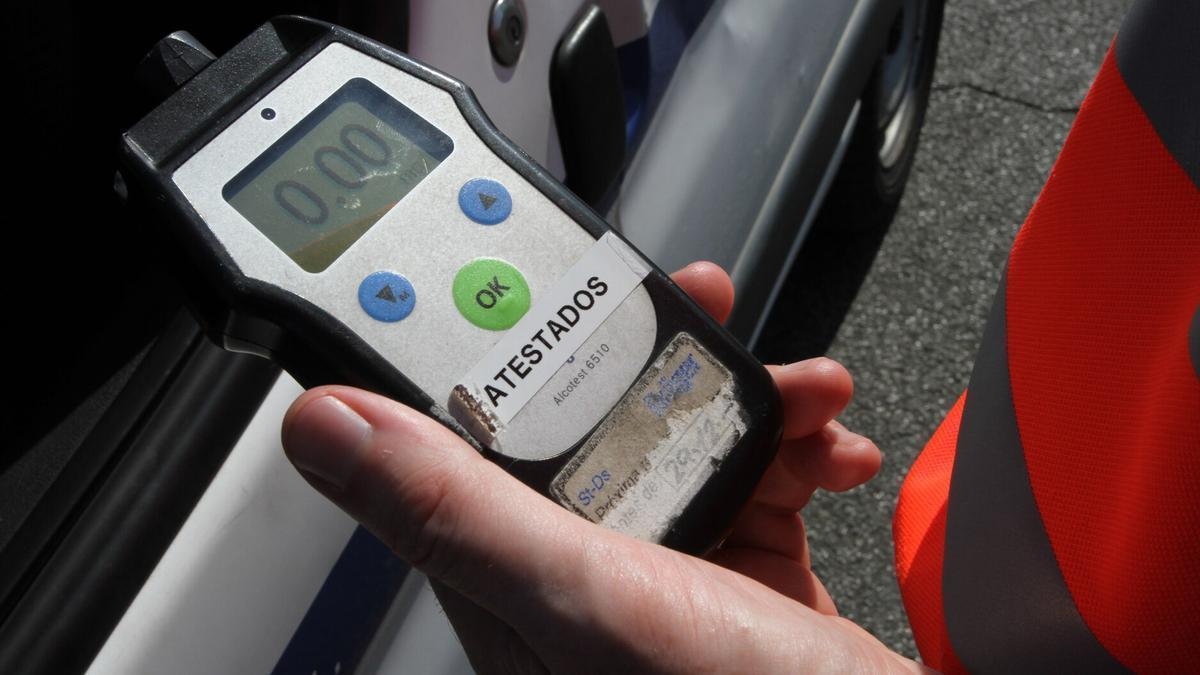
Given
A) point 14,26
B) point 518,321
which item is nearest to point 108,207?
point 14,26

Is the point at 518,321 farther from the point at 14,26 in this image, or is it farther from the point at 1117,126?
the point at 14,26

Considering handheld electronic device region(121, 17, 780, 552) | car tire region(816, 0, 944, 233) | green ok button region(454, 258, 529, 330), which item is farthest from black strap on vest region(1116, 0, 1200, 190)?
car tire region(816, 0, 944, 233)

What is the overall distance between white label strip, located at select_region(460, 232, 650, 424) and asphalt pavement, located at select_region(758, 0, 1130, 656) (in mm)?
1054

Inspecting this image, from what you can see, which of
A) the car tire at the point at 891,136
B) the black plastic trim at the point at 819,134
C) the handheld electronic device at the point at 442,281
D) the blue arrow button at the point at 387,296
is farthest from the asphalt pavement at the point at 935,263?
the blue arrow button at the point at 387,296

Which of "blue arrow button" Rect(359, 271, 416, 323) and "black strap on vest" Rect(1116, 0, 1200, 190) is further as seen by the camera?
"blue arrow button" Rect(359, 271, 416, 323)

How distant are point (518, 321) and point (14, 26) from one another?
740 mm

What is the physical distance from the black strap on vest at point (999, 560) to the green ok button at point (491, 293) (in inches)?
14.0

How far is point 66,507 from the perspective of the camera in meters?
0.97

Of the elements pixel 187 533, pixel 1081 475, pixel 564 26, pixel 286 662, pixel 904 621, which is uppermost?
pixel 564 26

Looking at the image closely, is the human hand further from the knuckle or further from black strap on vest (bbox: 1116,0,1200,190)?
black strap on vest (bbox: 1116,0,1200,190)

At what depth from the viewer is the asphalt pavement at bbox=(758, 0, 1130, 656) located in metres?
1.82

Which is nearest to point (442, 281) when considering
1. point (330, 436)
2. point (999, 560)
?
point (330, 436)

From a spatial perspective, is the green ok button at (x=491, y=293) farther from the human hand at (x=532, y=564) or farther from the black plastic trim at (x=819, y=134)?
the black plastic trim at (x=819, y=134)

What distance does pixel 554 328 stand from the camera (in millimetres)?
836
